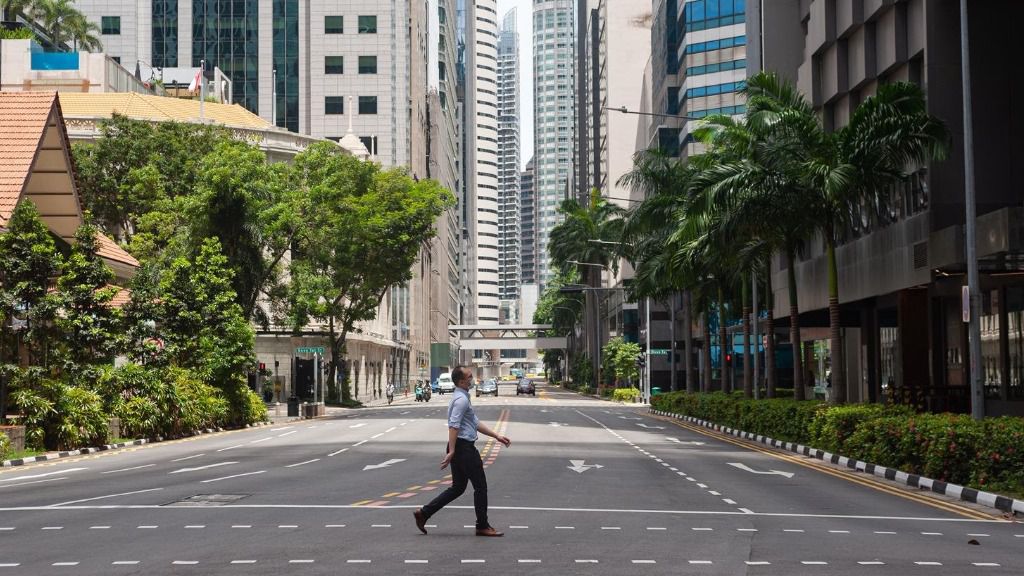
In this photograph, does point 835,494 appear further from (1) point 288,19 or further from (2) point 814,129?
(1) point 288,19

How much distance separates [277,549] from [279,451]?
1907cm

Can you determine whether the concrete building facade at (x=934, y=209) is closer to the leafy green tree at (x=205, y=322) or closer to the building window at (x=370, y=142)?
the leafy green tree at (x=205, y=322)

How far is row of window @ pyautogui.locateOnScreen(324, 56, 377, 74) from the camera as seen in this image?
105 meters

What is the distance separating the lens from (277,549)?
39.3 feet

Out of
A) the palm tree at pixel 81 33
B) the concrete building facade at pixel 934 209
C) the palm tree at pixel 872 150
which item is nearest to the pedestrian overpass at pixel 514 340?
the palm tree at pixel 81 33

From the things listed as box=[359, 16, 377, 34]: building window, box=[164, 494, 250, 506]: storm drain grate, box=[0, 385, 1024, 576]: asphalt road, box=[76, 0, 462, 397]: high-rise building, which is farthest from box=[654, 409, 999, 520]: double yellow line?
box=[359, 16, 377, 34]: building window

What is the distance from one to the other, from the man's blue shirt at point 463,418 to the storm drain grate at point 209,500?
532 cm

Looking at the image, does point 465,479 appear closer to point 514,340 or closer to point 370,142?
point 370,142

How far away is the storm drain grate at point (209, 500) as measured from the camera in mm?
16859

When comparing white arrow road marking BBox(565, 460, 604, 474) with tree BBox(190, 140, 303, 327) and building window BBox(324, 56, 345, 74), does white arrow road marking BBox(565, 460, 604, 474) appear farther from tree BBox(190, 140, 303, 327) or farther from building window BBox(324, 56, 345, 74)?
building window BBox(324, 56, 345, 74)

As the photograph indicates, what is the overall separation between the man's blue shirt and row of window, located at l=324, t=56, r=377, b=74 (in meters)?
95.0

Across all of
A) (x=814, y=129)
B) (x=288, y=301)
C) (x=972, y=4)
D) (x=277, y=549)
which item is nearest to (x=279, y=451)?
(x=814, y=129)

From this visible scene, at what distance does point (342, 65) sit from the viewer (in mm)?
105125

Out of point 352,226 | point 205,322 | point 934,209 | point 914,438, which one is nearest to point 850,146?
point 934,209
